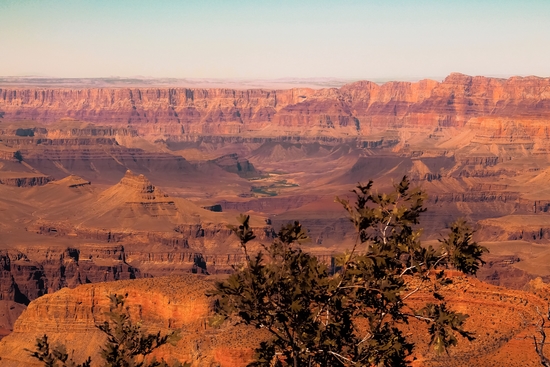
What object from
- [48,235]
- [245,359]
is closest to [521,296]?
[245,359]

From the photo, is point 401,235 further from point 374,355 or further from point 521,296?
point 521,296

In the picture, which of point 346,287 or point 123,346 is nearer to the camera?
point 346,287

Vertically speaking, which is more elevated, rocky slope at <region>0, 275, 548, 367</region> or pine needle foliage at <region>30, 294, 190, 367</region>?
pine needle foliage at <region>30, 294, 190, 367</region>

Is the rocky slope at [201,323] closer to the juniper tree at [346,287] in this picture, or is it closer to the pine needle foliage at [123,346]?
the juniper tree at [346,287]

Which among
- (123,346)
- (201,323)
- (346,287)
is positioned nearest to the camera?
(346,287)

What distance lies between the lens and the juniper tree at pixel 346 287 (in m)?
25.0

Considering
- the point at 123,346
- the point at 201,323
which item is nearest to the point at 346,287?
the point at 123,346

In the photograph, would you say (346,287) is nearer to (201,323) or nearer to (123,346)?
(123,346)

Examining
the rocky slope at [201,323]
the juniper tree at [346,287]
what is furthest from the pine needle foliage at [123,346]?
the rocky slope at [201,323]

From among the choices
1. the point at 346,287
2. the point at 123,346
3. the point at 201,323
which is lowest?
the point at 201,323

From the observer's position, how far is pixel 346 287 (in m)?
25.3

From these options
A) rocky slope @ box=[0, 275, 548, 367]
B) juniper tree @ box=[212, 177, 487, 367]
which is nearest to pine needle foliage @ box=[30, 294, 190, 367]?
juniper tree @ box=[212, 177, 487, 367]

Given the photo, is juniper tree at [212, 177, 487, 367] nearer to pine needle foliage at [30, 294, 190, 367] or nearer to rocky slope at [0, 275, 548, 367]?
pine needle foliage at [30, 294, 190, 367]

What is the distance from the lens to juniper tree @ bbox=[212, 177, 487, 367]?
25.0 m
